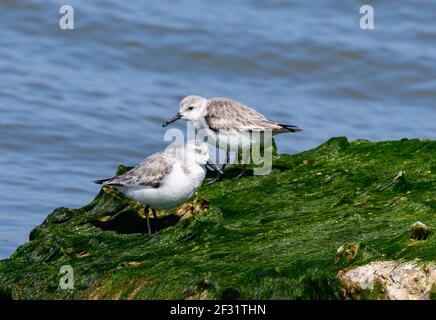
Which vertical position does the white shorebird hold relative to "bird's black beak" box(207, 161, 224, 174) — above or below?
above

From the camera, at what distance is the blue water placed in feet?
46.2

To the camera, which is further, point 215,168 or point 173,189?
point 215,168

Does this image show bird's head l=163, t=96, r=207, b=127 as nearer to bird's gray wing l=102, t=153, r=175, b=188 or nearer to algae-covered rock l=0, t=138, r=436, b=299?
algae-covered rock l=0, t=138, r=436, b=299

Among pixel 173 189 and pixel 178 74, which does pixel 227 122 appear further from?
pixel 178 74

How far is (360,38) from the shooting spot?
18.2 metres

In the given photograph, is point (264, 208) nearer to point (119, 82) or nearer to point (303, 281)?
point (303, 281)

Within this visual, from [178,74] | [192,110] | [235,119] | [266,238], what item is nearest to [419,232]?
[266,238]

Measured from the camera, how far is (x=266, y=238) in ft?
23.5

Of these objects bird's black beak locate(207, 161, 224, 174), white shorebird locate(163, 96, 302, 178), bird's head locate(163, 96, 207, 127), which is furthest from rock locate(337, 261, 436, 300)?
bird's head locate(163, 96, 207, 127)

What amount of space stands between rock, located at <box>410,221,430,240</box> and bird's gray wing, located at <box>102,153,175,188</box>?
2.28m

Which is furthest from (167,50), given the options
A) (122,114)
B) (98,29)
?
(122,114)

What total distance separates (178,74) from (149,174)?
8877 millimetres

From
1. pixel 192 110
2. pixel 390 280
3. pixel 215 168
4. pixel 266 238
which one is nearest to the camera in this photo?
pixel 390 280

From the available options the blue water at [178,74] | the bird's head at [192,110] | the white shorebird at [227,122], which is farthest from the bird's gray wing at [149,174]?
the blue water at [178,74]
